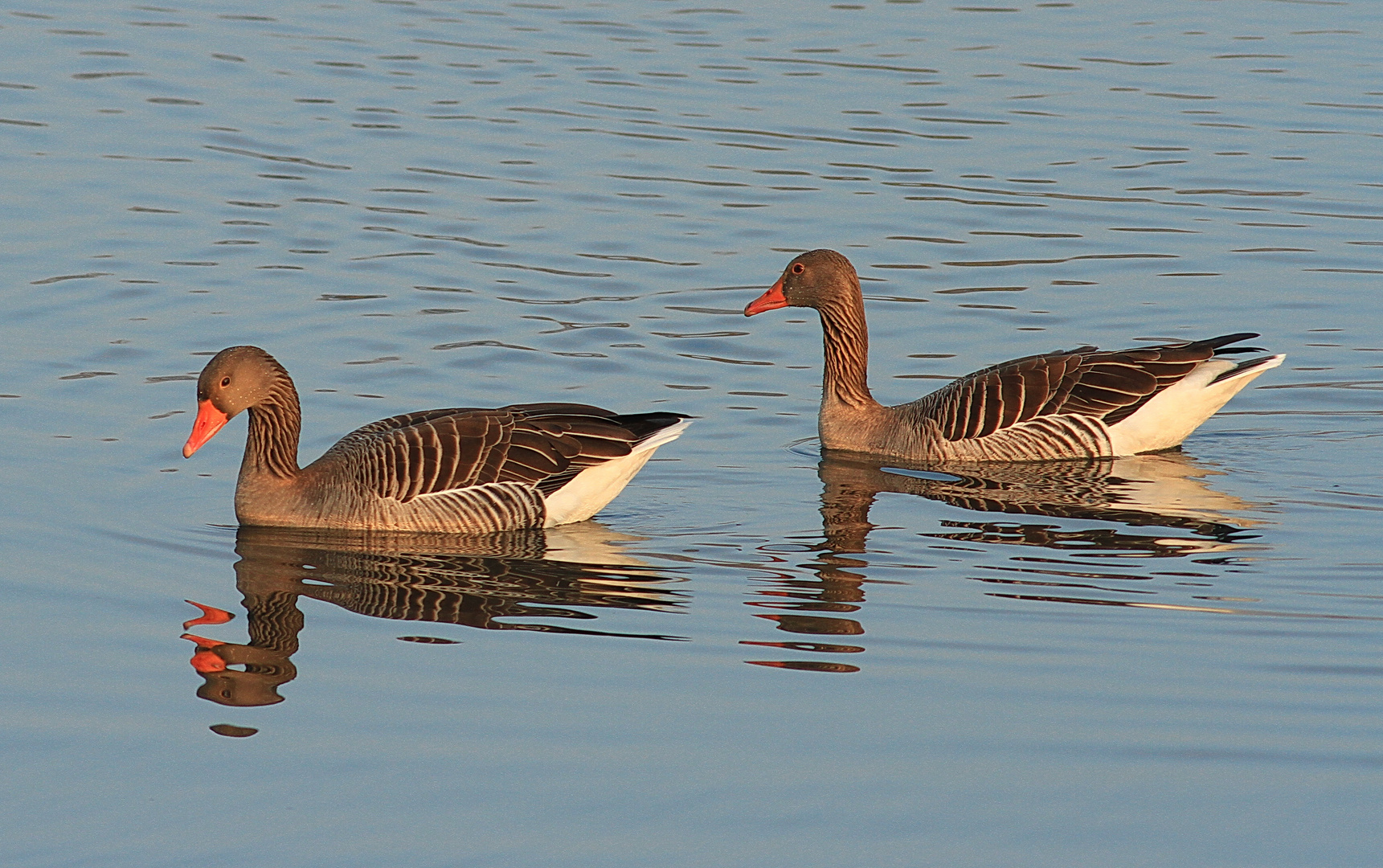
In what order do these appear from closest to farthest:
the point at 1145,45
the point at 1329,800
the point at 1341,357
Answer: the point at 1329,800
the point at 1341,357
the point at 1145,45

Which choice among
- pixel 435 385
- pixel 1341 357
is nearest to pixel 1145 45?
pixel 1341 357

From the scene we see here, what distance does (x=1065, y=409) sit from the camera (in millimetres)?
13562

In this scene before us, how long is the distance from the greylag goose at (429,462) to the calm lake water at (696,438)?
0.77ft

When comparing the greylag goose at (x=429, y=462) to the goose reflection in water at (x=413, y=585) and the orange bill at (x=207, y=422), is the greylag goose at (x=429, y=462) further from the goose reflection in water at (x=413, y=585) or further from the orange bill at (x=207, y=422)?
the goose reflection in water at (x=413, y=585)

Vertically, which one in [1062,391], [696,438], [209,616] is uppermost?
[1062,391]

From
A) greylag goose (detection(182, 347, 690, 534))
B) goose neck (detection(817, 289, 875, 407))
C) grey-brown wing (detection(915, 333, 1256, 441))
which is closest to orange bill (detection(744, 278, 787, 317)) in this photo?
goose neck (detection(817, 289, 875, 407))

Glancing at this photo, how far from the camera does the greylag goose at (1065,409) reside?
1352 centimetres

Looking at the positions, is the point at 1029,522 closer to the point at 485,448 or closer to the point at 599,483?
the point at 599,483

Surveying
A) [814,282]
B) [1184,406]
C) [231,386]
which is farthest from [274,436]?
[1184,406]

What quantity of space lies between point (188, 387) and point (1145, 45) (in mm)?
15862

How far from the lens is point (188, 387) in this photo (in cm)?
1440

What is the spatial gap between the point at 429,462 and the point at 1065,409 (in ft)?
15.1

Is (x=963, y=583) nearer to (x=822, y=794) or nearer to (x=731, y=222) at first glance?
(x=822, y=794)

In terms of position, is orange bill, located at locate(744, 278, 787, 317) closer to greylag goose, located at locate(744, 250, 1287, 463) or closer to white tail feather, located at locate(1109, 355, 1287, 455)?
greylag goose, located at locate(744, 250, 1287, 463)
